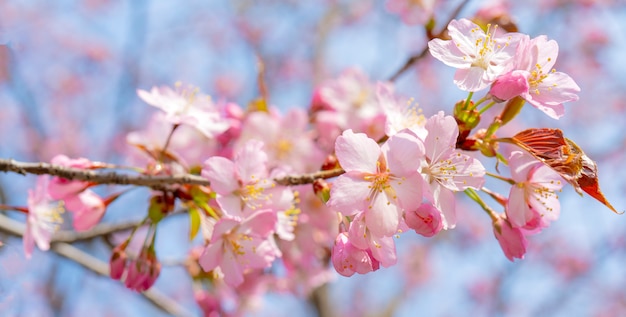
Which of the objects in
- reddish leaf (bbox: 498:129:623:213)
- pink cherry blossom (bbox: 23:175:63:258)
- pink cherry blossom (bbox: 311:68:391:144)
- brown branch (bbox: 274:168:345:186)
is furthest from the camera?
pink cherry blossom (bbox: 311:68:391:144)

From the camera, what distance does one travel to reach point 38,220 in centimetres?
139

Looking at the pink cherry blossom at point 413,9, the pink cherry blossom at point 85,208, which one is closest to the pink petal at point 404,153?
the pink cherry blossom at point 85,208

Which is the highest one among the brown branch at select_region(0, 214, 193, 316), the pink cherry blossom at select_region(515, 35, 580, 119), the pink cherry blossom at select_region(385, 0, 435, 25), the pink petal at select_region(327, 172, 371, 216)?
the pink cherry blossom at select_region(515, 35, 580, 119)

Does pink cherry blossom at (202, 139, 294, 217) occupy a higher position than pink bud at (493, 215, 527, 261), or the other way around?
pink cherry blossom at (202, 139, 294, 217)

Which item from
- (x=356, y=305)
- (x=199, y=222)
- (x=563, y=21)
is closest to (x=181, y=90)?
(x=199, y=222)

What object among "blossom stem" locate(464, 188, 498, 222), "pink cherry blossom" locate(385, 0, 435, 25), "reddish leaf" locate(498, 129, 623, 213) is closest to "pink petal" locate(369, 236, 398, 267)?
"blossom stem" locate(464, 188, 498, 222)

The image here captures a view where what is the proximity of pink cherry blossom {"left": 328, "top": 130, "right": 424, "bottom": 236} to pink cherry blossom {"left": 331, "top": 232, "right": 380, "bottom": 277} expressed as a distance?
0.24ft

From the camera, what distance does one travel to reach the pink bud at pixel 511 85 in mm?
1029

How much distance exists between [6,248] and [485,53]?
131cm

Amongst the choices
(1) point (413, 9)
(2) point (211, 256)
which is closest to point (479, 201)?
(2) point (211, 256)

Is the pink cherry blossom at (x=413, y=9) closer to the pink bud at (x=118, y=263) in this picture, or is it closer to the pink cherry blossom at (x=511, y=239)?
the pink cherry blossom at (x=511, y=239)

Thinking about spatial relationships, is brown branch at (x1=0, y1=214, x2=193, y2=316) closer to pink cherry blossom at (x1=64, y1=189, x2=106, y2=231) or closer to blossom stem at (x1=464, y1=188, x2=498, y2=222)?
pink cherry blossom at (x1=64, y1=189, x2=106, y2=231)

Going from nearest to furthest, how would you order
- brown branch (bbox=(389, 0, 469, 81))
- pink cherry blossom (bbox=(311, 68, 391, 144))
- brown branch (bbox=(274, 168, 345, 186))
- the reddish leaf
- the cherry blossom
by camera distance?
the reddish leaf, the cherry blossom, brown branch (bbox=(274, 168, 345, 186)), brown branch (bbox=(389, 0, 469, 81)), pink cherry blossom (bbox=(311, 68, 391, 144))

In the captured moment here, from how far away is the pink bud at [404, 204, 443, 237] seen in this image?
39.4 inches
